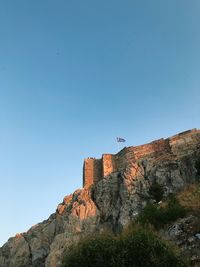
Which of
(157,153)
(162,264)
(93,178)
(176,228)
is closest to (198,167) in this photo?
(157,153)

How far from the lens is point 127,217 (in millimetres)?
37938

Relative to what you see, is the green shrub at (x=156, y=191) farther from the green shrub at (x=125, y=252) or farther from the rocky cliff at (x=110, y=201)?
the green shrub at (x=125, y=252)

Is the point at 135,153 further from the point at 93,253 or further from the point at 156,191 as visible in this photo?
the point at 93,253

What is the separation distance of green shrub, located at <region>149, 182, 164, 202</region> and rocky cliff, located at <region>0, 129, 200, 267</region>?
1.50 feet

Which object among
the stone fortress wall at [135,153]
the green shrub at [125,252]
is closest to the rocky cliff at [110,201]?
the stone fortress wall at [135,153]

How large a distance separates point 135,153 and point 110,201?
9.73 meters

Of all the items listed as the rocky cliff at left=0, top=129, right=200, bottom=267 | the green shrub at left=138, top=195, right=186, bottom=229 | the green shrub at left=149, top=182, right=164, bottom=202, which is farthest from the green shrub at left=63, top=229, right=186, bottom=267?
the green shrub at left=149, top=182, right=164, bottom=202

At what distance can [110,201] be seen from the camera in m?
43.2

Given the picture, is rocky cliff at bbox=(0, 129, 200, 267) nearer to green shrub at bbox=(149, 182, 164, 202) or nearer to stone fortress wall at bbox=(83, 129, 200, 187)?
stone fortress wall at bbox=(83, 129, 200, 187)

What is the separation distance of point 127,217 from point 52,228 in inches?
428

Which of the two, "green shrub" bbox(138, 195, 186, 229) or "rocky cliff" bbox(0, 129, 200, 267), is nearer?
"green shrub" bbox(138, 195, 186, 229)

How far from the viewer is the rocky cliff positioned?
129 feet

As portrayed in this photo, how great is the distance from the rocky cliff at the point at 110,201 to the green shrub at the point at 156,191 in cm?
46

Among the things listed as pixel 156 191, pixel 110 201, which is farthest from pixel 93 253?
pixel 110 201
